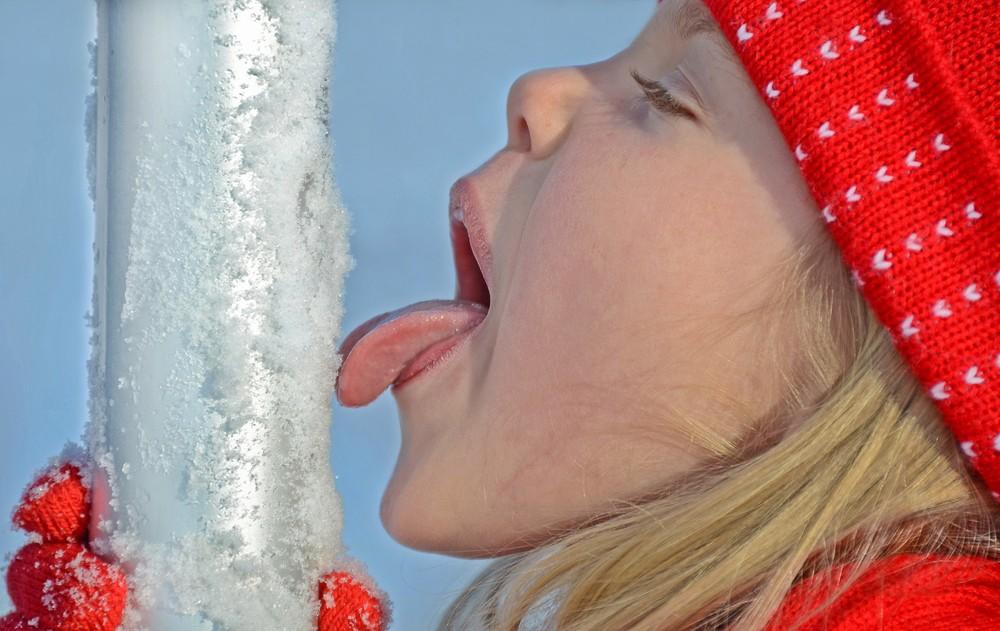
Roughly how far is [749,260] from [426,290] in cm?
110

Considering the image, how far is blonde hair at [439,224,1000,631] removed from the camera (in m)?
0.74

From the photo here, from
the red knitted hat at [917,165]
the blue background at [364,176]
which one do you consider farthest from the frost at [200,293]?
the blue background at [364,176]

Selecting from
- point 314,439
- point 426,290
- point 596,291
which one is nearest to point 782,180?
point 596,291

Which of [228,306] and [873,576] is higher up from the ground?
[228,306]

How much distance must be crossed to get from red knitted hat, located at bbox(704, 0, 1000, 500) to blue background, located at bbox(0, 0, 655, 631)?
2.04ft

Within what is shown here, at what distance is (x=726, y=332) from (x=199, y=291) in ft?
1.27

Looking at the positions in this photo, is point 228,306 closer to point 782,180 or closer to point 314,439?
point 314,439

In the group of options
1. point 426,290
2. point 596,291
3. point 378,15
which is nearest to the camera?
point 596,291

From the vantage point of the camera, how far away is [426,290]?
1811 mm

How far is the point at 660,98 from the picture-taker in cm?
82

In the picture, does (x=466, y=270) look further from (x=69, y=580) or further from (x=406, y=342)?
(x=69, y=580)

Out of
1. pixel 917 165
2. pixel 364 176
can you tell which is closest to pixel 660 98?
pixel 917 165

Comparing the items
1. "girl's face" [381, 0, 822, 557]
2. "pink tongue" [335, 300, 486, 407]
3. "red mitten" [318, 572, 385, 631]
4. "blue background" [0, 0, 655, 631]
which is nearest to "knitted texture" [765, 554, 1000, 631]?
"girl's face" [381, 0, 822, 557]

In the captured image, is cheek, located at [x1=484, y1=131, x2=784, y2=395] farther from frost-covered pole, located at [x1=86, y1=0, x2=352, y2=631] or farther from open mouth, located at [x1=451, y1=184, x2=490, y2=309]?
frost-covered pole, located at [x1=86, y1=0, x2=352, y2=631]
